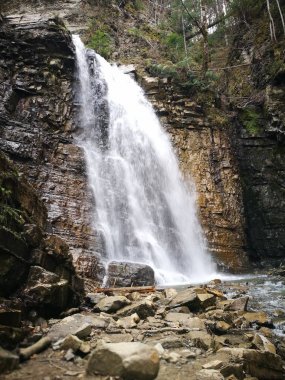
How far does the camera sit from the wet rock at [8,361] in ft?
9.35

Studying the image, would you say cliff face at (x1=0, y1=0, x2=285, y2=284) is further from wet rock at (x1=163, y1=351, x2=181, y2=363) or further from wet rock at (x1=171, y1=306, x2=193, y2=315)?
wet rock at (x1=163, y1=351, x2=181, y2=363)

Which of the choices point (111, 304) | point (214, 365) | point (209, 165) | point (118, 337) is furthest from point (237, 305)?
point (209, 165)

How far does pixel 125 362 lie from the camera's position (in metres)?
2.85

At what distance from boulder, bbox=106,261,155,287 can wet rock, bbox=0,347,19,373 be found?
→ 275 inches

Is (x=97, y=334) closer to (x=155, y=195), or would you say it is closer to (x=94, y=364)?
(x=94, y=364)

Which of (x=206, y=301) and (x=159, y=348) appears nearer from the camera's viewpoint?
(x=159, y=348)

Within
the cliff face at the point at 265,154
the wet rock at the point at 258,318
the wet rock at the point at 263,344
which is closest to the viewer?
the wet rock at the point at 263,344

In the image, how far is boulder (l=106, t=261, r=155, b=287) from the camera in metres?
9.96

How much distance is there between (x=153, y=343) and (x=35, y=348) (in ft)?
5.14

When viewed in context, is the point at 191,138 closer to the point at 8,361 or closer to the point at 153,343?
the point at 153,343

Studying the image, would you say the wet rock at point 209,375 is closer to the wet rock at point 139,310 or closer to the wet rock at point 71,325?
the wet rock at point 71,325

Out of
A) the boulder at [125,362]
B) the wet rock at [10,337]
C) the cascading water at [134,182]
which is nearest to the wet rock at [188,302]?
the wet rock at [10,337]

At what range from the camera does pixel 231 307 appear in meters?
6.88

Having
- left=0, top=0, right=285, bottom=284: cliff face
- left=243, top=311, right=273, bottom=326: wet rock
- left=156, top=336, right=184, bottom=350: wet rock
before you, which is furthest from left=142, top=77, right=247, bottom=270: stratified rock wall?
left=156, top=336, right=184, bottom=350: wet rock
